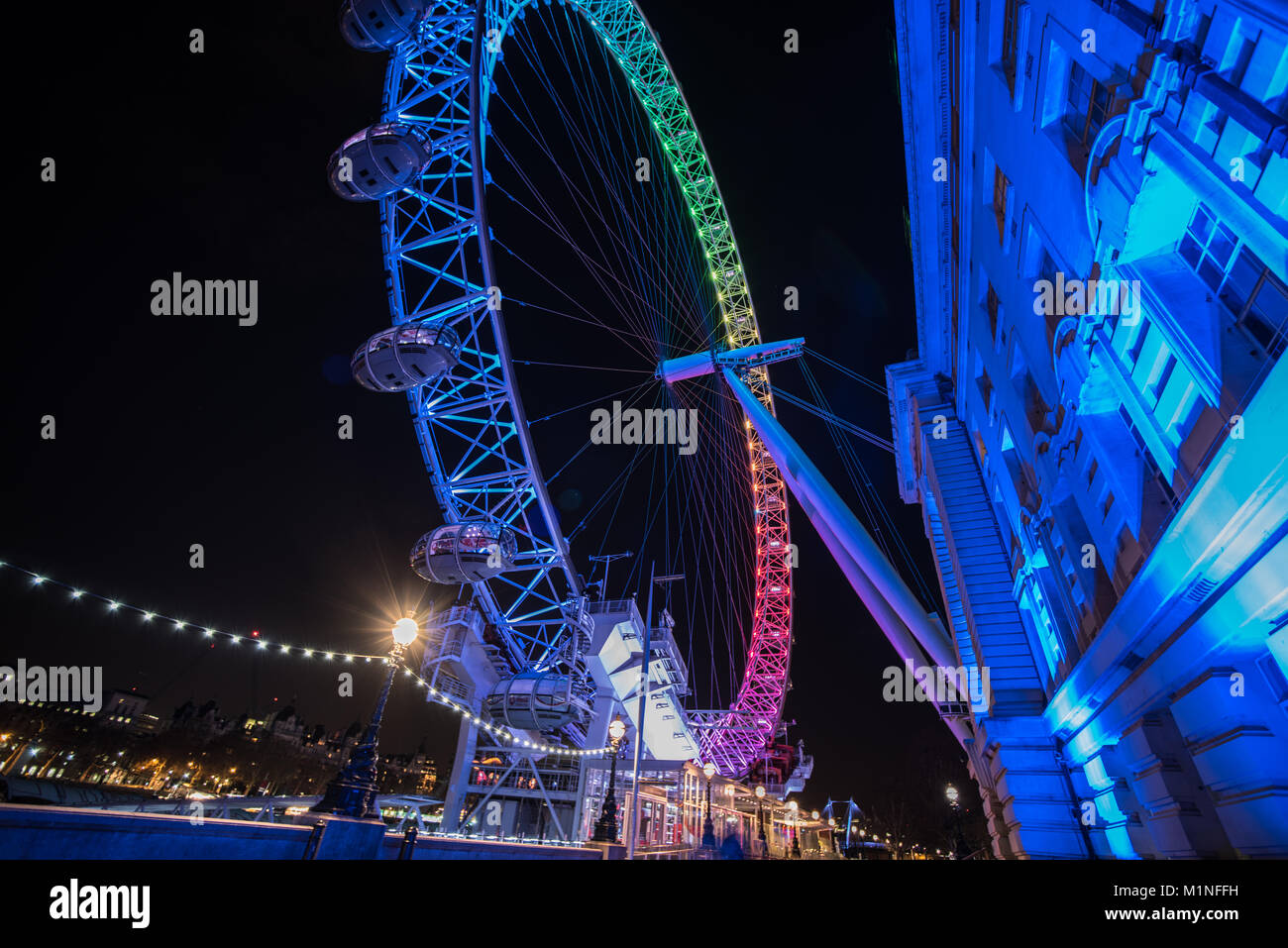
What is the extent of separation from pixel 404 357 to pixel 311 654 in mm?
9846

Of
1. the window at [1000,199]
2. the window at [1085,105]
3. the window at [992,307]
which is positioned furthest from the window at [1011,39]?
the window at [992,307]

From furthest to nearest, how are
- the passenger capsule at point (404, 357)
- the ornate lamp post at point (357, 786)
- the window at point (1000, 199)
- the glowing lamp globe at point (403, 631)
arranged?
1. the passenger capsule at point (404, 357)
2. the window at point (1000, 199)
3. the glowing lamp globe at point (403, 631)
4. the ornate lamp post at point (357, 786)

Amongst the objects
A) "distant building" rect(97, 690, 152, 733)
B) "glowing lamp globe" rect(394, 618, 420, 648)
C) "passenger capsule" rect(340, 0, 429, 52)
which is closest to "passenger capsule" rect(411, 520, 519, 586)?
"glowing lamp globe" rect(394, 618, 420, 648)

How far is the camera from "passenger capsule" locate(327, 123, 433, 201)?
15.1m

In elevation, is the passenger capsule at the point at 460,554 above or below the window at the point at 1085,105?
below

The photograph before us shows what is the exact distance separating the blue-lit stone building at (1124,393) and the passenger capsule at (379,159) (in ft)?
40.8

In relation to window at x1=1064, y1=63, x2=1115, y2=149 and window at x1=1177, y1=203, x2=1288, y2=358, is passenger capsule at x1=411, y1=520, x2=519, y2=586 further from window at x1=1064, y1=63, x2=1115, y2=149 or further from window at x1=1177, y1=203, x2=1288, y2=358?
window at x1=1177, y1=203, x2=1288, y2=358

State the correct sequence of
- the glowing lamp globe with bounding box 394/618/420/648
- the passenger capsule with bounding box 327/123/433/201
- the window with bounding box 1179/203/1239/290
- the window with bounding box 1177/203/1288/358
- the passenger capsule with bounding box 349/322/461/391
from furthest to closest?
the passenger capsule with bounding box 349/322/461/391 → the passenger capsule with bounding box 327/123/433/201 → the glowing lamp globe with bounding box 394/618/420/648 → the window with bounding box 1179/203/1239/290 → the window with bounding box 1177/203/1288/358

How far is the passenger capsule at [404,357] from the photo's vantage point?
1573 centimetres

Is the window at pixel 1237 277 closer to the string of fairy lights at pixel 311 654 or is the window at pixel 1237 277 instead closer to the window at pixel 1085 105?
the window at pixel 1085 105

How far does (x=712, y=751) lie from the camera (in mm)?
59656

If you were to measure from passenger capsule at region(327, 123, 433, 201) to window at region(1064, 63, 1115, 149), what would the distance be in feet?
46.6

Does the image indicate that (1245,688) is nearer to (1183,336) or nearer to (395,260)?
(1183,336)
